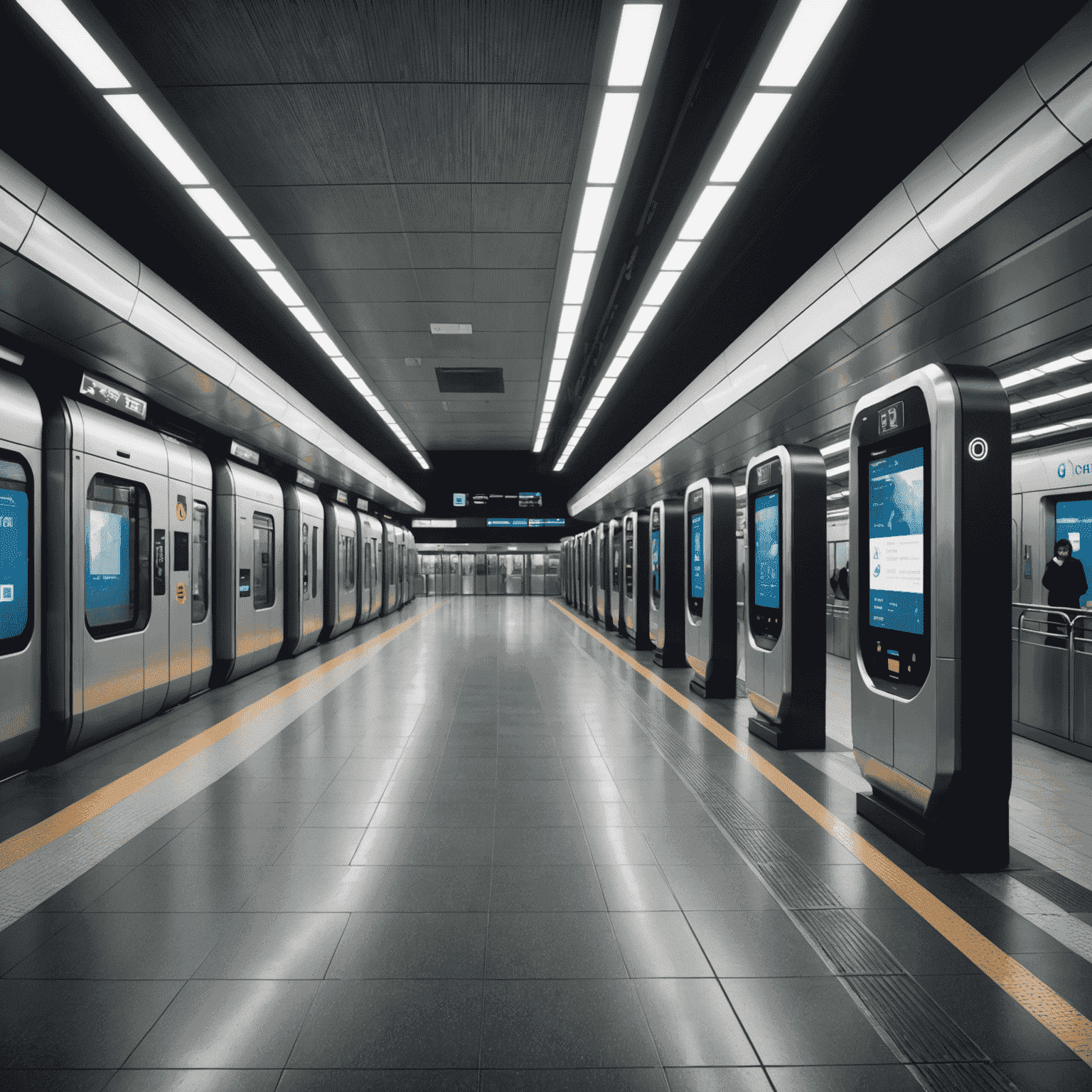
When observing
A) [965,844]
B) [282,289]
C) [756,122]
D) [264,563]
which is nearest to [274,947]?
[965,844]

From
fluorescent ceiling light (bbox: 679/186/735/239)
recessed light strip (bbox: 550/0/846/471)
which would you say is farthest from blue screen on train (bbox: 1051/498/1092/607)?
fluorescent ceiling light (bbox: 679/186/735/239)

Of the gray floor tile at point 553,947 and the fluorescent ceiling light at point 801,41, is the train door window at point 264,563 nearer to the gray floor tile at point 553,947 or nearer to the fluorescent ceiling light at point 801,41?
the gray floor tile at point 553,947

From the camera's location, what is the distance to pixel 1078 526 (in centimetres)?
877

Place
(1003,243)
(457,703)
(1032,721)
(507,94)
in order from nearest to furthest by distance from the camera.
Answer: (1003,243), (507,94), (1032,721), (457,703)

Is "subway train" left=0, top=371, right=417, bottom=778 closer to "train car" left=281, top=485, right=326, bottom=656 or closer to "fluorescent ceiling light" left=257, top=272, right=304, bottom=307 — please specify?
"train car" left=281, top=485, right=326, bottom=656

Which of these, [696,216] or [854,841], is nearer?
[854,841]

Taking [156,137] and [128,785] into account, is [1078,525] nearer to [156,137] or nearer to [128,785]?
[156,137]

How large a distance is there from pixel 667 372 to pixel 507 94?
881cm

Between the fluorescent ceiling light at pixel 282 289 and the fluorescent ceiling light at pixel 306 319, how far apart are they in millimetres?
135

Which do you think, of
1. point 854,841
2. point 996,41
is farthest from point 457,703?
point 996,41

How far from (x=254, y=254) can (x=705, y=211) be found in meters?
3.72

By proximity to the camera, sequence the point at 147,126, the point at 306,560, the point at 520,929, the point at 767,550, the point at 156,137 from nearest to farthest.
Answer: the point at 520,929
the point at 147,126
the point at 156,137
the point at 767,550
the point at 306,560

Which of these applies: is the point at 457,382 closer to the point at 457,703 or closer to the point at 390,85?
the point at 457,703

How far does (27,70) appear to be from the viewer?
148 inches
